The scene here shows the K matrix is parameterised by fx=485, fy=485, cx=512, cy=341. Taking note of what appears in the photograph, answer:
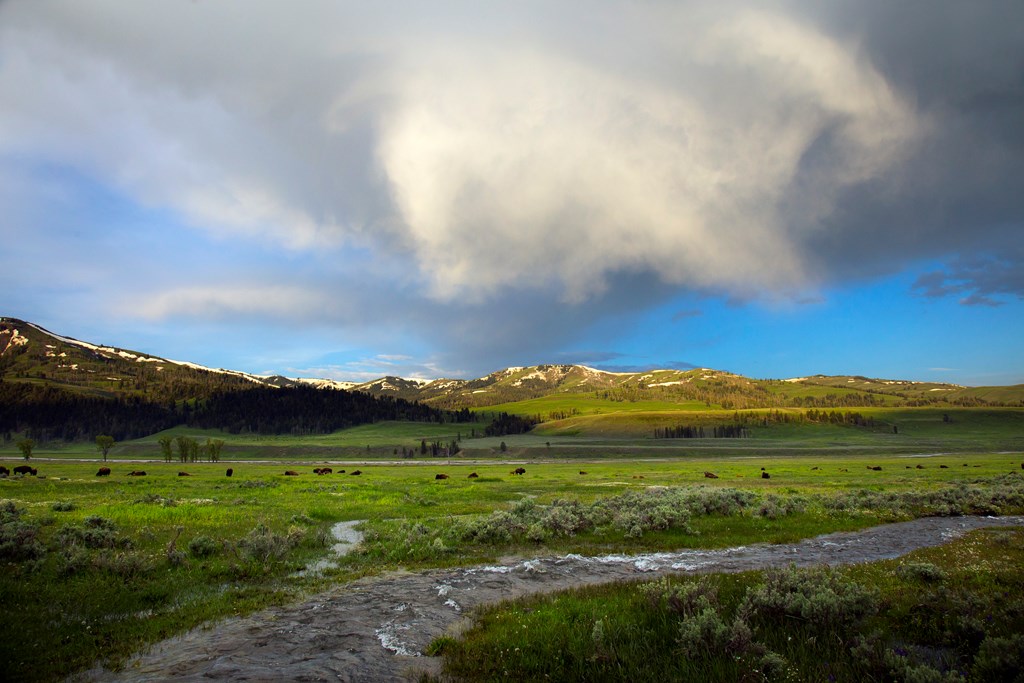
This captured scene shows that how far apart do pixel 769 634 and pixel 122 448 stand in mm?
186322

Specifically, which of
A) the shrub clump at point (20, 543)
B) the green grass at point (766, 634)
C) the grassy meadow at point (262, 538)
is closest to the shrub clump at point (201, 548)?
the grassy meadow at point (262, 538)

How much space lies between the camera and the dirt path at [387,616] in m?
8.61

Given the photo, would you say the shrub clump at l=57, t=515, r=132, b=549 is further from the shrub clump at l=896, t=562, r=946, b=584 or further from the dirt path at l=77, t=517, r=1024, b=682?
the shrub clump at l=896, t=562, r=946, b=584

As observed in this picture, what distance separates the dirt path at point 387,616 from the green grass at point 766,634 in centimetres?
139

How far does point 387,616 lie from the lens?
11.6 m

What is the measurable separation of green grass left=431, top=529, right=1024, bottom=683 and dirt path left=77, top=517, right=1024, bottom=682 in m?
1.39

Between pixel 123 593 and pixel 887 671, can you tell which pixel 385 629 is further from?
pixel 887 671

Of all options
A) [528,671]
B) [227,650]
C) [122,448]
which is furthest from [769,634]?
[122,448]

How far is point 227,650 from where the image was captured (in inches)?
375

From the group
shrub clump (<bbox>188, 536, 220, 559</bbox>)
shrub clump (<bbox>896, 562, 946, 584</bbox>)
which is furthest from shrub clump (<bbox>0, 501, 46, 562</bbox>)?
shrub clump (<bbox>896, 562, 946, 584</bbox>)

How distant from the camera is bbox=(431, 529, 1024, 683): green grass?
696cm

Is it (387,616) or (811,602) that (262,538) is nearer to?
(387,616)

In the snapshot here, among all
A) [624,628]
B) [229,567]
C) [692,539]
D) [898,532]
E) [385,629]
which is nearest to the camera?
[624,628]

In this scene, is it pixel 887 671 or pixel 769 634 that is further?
pixel 769 634
